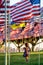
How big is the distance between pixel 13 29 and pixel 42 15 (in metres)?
1.02

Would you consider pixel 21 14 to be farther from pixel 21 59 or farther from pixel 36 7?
pixel 21 59

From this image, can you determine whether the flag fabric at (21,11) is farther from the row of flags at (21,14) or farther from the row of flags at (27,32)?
the row of flags at (27,32)

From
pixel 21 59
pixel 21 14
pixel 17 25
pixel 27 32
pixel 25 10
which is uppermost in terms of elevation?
pixel 25 10

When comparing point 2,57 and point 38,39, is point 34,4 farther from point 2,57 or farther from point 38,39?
point 2,57

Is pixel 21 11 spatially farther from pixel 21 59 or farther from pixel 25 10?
pixel 21 59

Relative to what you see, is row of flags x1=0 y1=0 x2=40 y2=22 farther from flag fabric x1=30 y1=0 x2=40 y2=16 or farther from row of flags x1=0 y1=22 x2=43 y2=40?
row of flags x1=0 y1=22 x2=43 y2=40

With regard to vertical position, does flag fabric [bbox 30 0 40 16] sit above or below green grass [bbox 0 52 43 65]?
above

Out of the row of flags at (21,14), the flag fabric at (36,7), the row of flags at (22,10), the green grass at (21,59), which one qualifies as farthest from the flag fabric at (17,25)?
the green grass at (21,59)

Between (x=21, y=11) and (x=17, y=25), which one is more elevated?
(x=21, y=11)

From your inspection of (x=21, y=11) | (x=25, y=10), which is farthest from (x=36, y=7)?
(x=21, y=11)

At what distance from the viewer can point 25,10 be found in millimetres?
8453

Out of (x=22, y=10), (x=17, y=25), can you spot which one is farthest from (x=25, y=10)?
(x=17, y=25)

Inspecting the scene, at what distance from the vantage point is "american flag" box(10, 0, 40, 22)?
8.38 m

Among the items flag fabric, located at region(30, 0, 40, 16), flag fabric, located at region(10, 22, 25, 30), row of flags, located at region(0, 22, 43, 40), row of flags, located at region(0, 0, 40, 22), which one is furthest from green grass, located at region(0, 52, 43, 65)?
flag fabric, located at region(30, 0, 40, 16)
